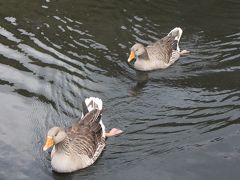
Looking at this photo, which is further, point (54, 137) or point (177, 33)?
point (177, 33)

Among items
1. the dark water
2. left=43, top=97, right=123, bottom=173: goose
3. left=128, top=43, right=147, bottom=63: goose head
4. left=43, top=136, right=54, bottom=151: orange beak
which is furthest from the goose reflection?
left=43, top=136, right=54, bottom=151: orange beak

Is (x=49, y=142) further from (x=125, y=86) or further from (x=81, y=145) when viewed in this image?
(x=125, y=86)

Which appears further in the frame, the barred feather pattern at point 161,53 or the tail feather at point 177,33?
the tail feather at point 177,33

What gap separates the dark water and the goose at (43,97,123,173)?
22cm

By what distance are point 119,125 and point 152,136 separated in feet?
2.85

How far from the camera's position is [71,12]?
1766 centimetres

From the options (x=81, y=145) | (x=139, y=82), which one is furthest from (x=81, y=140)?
(x=139, y=82)

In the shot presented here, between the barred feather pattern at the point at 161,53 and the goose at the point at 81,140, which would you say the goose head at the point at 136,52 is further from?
the goose at the point at 81,140

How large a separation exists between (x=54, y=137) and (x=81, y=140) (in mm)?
807

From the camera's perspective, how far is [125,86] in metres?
13.5

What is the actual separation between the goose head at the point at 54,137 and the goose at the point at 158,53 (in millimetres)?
4459

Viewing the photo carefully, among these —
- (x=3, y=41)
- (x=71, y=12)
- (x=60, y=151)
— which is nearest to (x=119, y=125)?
(x=60, y=151)

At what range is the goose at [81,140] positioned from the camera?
33.8 ft

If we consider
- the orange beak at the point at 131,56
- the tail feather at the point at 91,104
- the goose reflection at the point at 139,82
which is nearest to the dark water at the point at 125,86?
the goose reflection at the point at 139,82
